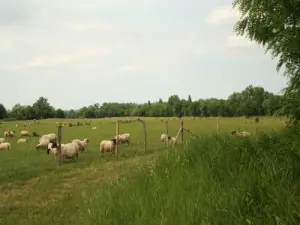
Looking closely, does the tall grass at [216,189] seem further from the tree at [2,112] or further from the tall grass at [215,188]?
the tree at [2,112]

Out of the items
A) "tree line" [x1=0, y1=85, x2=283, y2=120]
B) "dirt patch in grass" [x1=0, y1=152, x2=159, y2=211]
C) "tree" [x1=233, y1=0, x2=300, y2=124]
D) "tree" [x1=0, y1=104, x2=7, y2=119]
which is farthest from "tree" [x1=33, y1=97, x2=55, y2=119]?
"tree" [x1=233, y1=0, x2=300, y2=124]

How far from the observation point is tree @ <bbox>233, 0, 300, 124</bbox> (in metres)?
8.20

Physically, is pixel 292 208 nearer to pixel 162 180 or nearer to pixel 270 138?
pixel 162 180

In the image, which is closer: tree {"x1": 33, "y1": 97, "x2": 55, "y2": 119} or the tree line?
the tree line

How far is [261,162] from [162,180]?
1.71 m

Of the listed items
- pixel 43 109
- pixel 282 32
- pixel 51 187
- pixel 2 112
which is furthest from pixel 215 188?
pixel 43 109

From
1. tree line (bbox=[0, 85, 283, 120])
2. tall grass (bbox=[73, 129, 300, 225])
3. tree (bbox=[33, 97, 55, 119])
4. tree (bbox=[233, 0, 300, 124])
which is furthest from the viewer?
tree (bbox=[33, 97, 55, 119])

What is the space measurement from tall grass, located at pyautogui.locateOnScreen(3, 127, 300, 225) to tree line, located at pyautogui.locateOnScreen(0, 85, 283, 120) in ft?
329

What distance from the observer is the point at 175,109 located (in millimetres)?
160875

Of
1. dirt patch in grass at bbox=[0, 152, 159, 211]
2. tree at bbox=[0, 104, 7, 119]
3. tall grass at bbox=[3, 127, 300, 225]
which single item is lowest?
dirt patch in grass at bbox=[0, 152, 159, 211]

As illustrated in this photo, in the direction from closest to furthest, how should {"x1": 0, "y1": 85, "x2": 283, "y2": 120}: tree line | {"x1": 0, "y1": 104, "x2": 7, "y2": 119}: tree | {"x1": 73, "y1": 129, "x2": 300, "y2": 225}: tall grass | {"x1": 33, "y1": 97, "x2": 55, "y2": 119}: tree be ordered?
{"x1": 73, "y1": 129, "x2": 300, "y2": 225}: tall grass → {"x1": 0, "y1": 85, "x2": 283, "y2": 120}: tree line → {"x1": 0, "y1": 104, "x2": 7, "y2": 119}: tree → {"x1": 33, "y1": 97, "x2": 55, "y2": 119}: tree

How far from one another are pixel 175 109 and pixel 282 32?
152m

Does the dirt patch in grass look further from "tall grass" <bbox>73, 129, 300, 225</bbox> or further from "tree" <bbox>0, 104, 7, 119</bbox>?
"tree" <bbox>0, 104, 7, 119</bbox>

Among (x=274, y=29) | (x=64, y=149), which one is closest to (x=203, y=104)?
(x=64, y=149)
